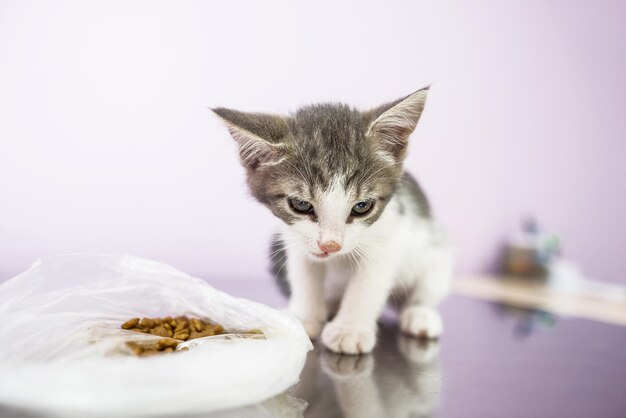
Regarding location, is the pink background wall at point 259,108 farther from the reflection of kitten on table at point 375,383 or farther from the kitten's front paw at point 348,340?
the reflection of kitten on table at point 375,383

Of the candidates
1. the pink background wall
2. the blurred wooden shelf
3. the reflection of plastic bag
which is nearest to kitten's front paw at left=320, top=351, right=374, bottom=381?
the reflection of plastic bag

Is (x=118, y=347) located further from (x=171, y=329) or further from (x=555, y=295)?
(x=555, y=295)

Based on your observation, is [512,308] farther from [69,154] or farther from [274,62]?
[69,154]

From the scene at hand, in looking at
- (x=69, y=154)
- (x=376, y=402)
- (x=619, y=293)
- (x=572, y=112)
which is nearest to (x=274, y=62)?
(x=69, y=154)

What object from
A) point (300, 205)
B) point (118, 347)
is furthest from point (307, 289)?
point (118, 347)

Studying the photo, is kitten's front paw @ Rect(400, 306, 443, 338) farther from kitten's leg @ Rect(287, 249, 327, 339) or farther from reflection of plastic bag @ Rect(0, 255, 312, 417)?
reflection of plastic bag @ Rect(0, 255, 312, 417)

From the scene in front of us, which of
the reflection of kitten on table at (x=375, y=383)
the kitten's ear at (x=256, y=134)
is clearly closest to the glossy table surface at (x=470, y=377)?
the reflection of kitten on table at (x=375, y=383)
